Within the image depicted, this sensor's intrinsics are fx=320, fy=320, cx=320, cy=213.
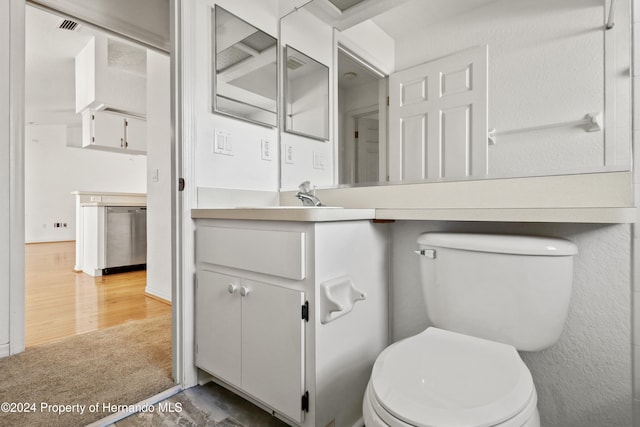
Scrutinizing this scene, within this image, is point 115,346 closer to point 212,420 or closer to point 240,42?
point 212,420

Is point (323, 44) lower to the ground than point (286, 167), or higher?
higher

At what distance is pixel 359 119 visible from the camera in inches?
60.3

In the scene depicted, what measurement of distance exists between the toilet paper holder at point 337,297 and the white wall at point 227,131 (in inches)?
30.5

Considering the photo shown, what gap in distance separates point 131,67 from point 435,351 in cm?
471

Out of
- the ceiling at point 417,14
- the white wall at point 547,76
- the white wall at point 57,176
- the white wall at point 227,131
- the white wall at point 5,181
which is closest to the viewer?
the white wall at point 547,76

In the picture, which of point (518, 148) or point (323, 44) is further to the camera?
point (323, 44)

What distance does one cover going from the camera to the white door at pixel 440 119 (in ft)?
3.82

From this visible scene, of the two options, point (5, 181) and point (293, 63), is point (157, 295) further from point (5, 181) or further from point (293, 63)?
point (293, 63)

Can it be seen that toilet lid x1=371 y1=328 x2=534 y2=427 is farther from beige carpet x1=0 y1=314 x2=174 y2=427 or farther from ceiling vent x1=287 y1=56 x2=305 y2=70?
ceiling vent x1=287 y1=56 x2=305 y2=70

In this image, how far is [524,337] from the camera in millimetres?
946

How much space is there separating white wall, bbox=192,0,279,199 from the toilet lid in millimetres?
1068

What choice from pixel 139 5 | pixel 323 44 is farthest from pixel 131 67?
pixel 323 44

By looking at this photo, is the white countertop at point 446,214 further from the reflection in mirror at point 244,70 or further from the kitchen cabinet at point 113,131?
the kitchen cabinet at point 113,131

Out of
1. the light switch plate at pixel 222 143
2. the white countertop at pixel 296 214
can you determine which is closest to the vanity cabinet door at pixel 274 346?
the white countertop at pixel 296 214
